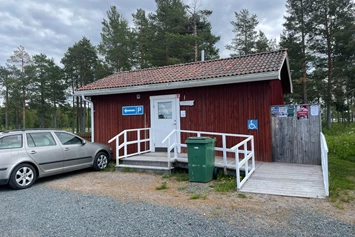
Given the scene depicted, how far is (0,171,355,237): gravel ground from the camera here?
3.44 m

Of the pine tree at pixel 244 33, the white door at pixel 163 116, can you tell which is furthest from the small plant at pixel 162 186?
the pine tree at pixel 244 33

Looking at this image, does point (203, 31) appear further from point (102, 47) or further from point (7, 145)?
point (7, 145)

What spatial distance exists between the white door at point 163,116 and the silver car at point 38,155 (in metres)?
2.27

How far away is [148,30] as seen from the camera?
24.8 meters

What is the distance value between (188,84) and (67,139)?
13.2ft

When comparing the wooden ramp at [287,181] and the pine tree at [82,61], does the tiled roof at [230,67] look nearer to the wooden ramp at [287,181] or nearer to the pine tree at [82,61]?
the wooden ramp at [287,181]

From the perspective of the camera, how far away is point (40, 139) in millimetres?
6543

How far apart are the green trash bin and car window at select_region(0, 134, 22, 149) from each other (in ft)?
13.5

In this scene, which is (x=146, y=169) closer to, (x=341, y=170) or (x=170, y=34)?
(x=341, y=170)

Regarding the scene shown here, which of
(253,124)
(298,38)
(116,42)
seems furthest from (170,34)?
(253,124)

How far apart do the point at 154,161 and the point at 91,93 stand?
4.23 meters

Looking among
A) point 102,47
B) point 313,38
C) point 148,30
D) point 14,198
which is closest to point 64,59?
point 102,47

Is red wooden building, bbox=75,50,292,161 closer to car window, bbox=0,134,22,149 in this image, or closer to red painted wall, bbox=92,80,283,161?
red painted wall, bbox=92,80,283,161

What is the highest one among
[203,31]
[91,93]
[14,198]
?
[203,31]
